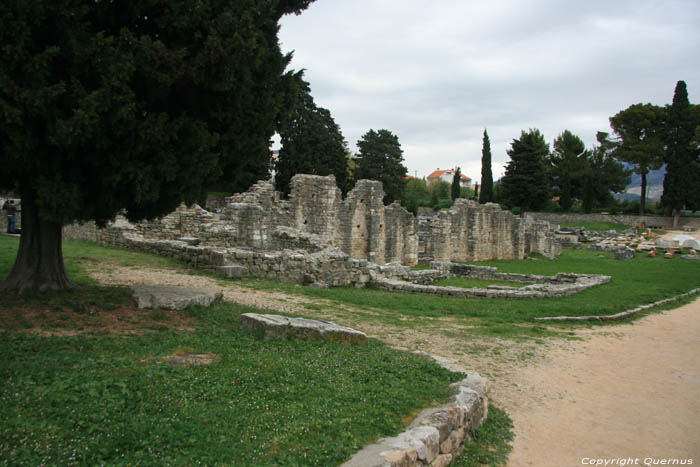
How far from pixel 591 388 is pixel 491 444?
287 cm

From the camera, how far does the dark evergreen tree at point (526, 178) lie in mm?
65938

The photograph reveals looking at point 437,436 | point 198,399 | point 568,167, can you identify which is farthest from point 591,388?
point 568,167

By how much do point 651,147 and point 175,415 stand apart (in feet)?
224

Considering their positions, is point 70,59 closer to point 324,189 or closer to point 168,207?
point 168,207

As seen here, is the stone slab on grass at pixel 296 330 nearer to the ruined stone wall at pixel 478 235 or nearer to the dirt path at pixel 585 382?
the dirt path at pixel 585 382

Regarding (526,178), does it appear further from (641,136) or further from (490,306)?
(490,306)

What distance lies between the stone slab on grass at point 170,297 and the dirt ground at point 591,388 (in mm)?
1306

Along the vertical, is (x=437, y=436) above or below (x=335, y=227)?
below

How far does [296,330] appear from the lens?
7352 mm

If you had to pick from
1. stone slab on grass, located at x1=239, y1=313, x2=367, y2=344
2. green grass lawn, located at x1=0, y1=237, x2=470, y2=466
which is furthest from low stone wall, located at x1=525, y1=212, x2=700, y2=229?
green grass lawn, located at x1=0, y1=237, x2=470, y2=466

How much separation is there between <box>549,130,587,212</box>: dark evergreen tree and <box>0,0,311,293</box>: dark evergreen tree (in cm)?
6938

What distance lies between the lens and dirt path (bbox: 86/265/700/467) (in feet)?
18.2

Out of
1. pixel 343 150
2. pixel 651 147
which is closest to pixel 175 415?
pixel 343 150

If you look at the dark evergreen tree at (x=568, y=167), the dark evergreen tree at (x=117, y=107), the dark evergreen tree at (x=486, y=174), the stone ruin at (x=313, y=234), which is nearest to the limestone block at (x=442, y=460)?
the dark evergreen tree at (x=117, y=107)
